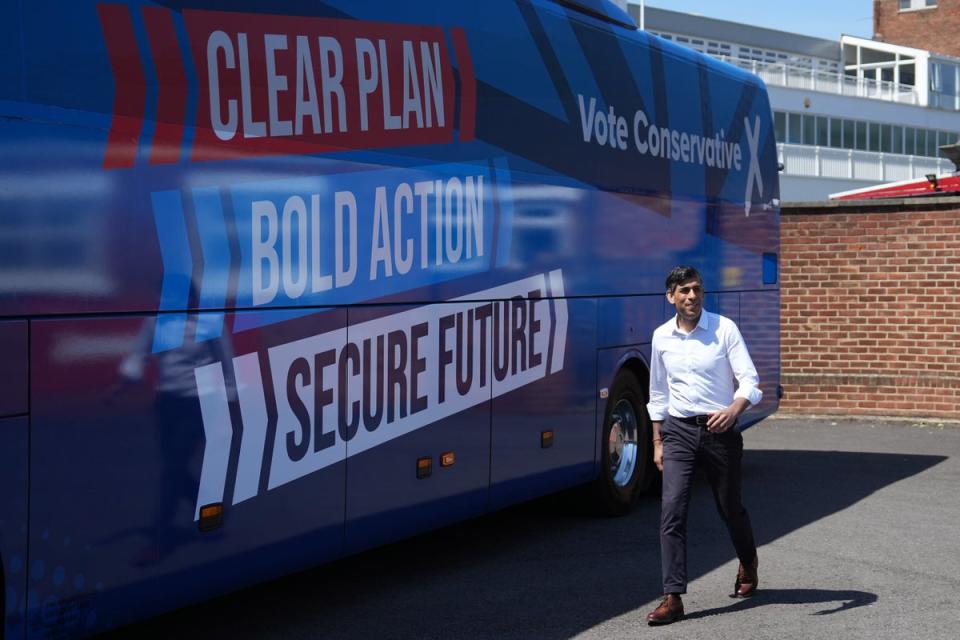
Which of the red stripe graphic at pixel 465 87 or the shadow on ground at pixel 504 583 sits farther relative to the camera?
the red stripe graphic at pixel 465 87

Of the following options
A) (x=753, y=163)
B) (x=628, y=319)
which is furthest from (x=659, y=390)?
(x=753, y=163)

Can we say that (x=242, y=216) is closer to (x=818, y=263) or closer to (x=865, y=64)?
(x=818, y=263)

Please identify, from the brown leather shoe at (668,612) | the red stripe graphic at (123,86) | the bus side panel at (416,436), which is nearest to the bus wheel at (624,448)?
the bus side panel at (416,436)

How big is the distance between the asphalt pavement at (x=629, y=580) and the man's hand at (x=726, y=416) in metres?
0.99

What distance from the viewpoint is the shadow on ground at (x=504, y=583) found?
7555mm

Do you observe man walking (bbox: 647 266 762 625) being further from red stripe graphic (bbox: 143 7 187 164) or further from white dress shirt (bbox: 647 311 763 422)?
red stripe graphic (bbox: 143 7 187 164)

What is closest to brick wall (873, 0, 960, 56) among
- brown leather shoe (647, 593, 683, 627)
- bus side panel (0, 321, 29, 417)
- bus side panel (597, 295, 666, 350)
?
bus side panel (597, 295, 666, 350)

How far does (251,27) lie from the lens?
6.64 metres

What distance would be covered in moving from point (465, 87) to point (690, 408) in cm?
237

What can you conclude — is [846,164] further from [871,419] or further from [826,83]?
[871,419]

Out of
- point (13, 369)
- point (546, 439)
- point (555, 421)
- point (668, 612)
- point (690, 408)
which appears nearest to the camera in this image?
point (13, 369)

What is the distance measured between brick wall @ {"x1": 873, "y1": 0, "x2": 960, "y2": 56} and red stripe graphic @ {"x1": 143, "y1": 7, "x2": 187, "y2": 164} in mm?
81690

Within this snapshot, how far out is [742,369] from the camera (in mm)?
7621

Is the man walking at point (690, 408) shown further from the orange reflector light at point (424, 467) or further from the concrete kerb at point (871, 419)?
the concrete kerb at point (871, 419)
